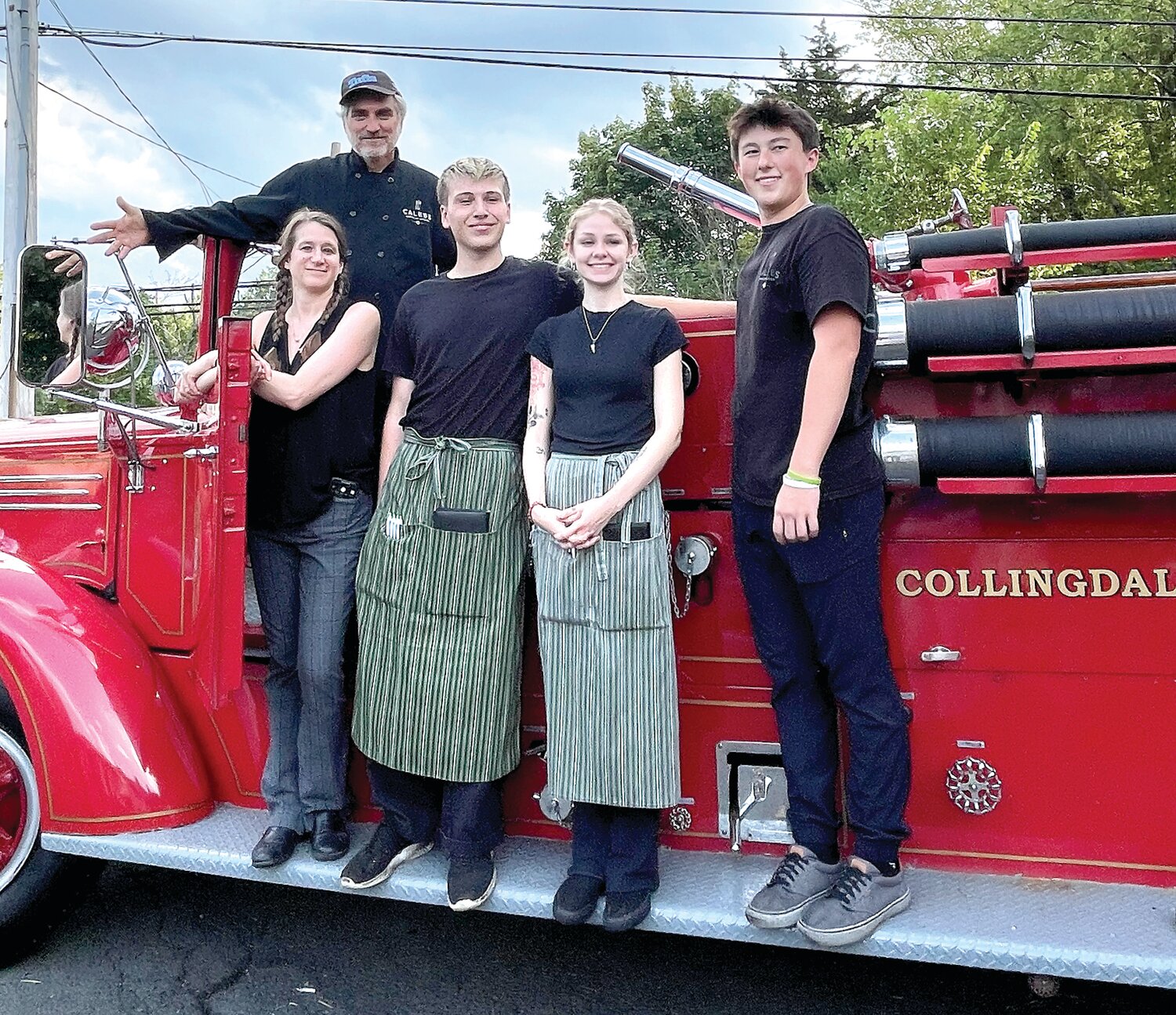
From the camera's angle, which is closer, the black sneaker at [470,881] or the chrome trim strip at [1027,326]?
the chrome trim strip at [1027,326]

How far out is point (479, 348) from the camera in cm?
253

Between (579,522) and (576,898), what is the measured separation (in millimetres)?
886

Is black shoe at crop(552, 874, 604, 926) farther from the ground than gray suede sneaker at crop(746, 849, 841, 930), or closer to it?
closer to it

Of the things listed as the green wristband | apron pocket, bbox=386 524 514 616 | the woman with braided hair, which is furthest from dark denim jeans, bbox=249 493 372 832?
the green wristband

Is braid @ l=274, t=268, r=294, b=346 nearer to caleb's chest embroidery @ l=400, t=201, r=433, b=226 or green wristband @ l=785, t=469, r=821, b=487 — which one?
caleb's chest embroidery @ l=400, t=201, r=433, b=226

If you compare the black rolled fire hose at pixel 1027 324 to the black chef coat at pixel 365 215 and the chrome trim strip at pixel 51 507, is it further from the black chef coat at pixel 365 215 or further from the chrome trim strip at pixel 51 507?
the chrome trim strip at pixel 51 507

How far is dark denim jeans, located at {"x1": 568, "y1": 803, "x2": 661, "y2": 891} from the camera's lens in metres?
2.36

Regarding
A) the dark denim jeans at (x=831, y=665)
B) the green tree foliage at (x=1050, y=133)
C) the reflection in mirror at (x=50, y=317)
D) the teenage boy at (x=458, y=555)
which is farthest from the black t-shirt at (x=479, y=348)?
the green tree foliage at (x=1050, y=133)

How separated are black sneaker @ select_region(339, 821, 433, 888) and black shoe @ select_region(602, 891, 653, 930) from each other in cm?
57

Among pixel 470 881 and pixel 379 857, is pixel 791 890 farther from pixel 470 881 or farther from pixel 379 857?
pixel 379 857

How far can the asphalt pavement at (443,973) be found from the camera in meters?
2.59

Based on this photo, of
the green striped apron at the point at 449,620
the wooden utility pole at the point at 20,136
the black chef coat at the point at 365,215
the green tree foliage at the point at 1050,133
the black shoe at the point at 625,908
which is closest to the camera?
the black shoe at the point at 625,908

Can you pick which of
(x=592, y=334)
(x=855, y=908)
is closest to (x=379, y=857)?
(x=855, y=908)

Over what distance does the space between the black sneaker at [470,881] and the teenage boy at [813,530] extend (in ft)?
2.11
